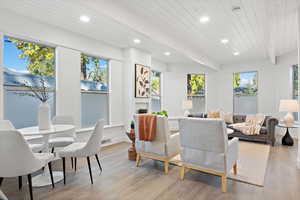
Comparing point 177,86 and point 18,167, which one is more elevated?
point 177,86

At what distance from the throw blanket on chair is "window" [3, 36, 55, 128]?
194 inches

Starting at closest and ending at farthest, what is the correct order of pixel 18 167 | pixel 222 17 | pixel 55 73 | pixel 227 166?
pixel 18 167 → pixel 227 166 → pixel 222 17 → pixel 55 73

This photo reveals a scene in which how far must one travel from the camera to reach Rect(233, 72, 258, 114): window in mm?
6672

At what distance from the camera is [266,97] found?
638 cm

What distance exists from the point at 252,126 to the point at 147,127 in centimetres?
351

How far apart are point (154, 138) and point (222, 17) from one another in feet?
8.04

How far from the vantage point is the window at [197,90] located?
7.39m

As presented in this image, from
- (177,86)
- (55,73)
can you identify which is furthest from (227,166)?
(177,86)

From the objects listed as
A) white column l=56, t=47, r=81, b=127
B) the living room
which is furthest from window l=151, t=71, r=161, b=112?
white column l=56, t=47, r=81, b=127

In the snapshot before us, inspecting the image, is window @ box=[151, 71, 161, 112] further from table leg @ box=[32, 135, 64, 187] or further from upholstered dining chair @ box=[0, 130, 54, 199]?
upholstered dining chair @ box=[0, 130, 54, 199]

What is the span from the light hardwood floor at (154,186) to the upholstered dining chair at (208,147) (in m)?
0.22

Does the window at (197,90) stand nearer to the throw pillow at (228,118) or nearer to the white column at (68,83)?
the throw pillow at (228,118)

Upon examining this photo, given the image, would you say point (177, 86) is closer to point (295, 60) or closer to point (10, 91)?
point (295, 60)

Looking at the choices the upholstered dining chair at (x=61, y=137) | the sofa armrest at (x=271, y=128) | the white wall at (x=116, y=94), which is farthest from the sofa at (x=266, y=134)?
the upholstered dining chair at (x=61, y=137)
